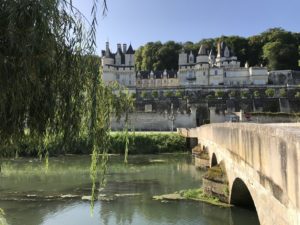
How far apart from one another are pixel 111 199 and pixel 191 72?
259 feet

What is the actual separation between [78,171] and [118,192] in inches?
327

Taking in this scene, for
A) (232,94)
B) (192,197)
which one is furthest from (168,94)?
(192,197)

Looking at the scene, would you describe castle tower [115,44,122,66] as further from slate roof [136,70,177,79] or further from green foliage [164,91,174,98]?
green foliage [164,91,174,98]

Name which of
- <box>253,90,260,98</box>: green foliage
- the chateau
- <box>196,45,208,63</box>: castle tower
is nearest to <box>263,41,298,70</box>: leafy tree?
the chateau

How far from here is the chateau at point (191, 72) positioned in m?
90.5

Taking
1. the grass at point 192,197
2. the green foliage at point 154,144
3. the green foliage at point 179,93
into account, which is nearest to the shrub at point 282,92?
the green foliage at point 179,93

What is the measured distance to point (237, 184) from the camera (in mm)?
12625

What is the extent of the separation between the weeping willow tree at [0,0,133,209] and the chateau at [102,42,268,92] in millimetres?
82317

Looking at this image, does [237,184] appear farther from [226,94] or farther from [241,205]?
[226,94]

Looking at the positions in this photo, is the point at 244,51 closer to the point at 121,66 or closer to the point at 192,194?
the point at 121,66

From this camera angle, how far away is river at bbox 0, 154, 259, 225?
13.6 m

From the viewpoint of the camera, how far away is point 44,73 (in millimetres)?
4512

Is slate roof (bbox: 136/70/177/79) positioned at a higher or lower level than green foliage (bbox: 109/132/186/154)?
higher

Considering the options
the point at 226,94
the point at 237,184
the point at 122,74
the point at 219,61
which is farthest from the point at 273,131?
the point at 219,61
